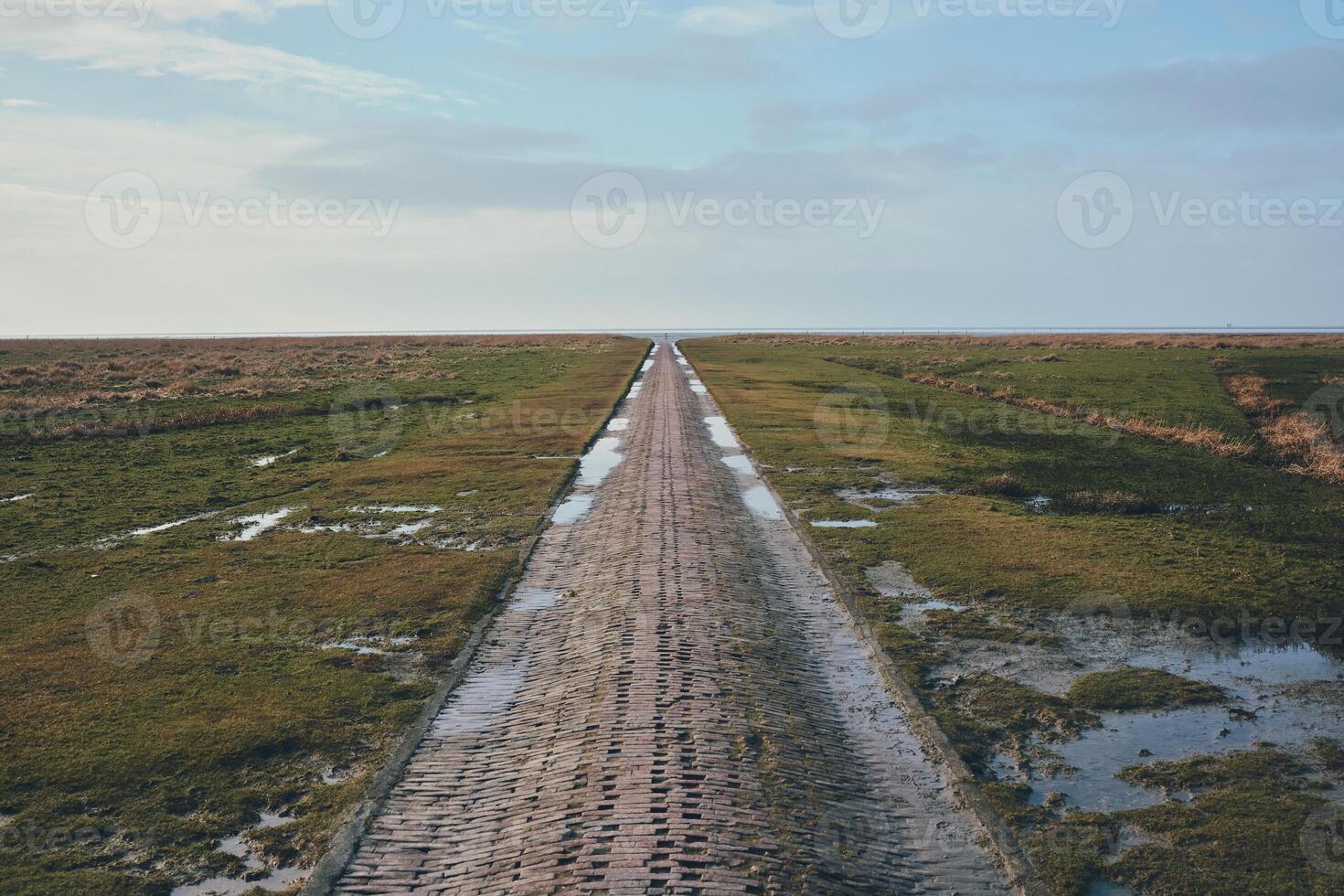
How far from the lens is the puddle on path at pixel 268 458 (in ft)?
100.0

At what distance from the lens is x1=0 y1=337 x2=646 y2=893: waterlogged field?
8539 mm

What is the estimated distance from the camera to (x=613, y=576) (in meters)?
16.5

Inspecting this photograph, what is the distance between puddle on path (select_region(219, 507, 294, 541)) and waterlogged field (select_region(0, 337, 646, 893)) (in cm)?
11

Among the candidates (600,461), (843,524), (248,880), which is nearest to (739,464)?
(600,461)

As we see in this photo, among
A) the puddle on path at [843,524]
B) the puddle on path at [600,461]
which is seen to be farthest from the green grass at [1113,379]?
the puddle on path at [600,461]

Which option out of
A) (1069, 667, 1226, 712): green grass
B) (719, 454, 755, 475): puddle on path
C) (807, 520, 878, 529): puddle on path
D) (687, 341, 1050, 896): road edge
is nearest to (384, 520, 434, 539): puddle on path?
(807, 520, 878, 529): puddle on path

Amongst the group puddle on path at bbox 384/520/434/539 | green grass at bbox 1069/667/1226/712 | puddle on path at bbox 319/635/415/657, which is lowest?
green grass at bbox 1069/667/1226/712

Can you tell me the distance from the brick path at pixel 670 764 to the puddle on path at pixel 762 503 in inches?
233

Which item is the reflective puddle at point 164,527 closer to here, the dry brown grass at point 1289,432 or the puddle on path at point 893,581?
the puddle on path at point 893,581

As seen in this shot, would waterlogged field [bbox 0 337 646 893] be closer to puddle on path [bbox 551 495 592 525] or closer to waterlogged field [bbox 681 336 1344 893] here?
puddle on path [bbox 551 495 592 525]

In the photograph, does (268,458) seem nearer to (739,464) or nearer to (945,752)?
(739,464)

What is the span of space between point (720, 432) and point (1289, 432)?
71.4 ft

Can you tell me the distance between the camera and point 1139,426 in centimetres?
3681

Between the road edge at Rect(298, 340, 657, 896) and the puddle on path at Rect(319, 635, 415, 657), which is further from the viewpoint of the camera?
the puddle on path at Rect(319, 635, 415, 657)
